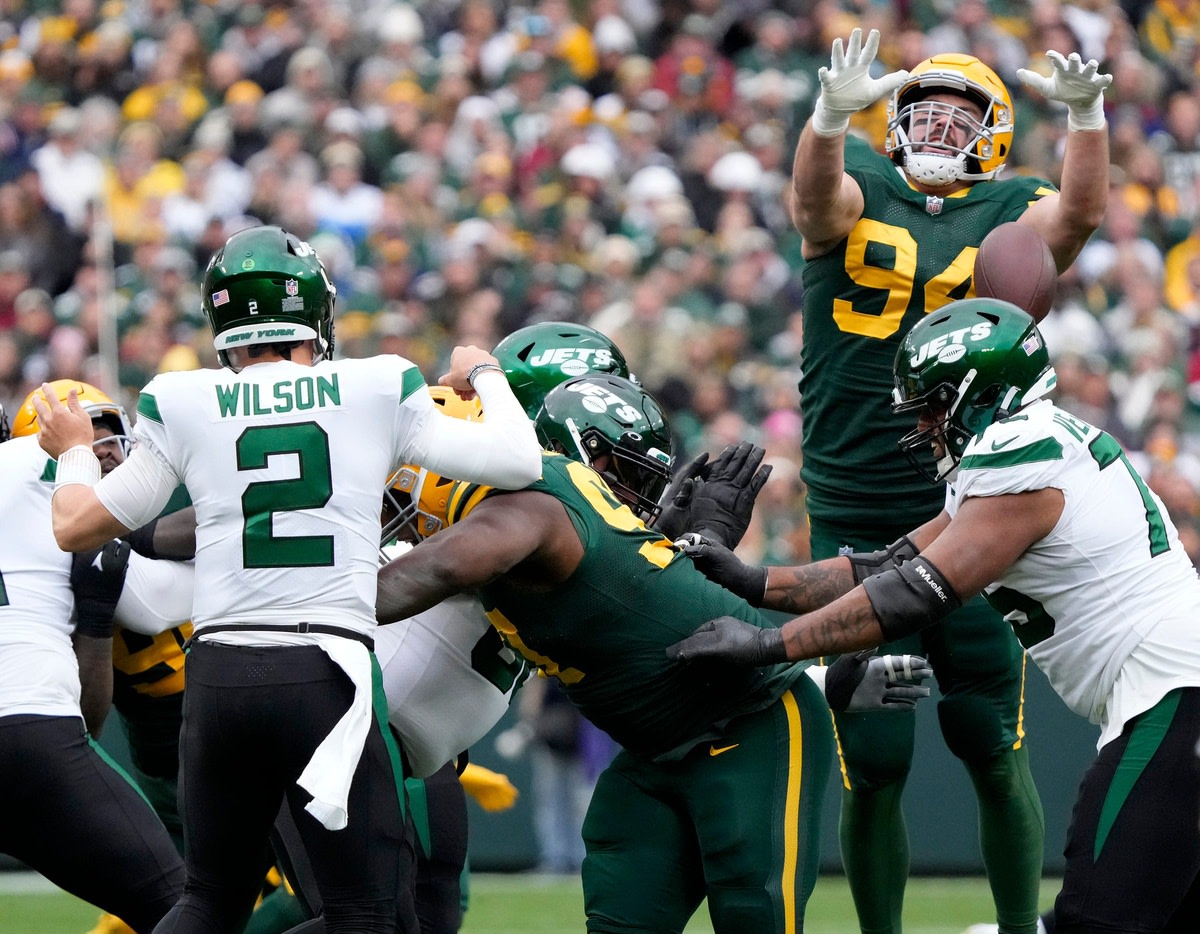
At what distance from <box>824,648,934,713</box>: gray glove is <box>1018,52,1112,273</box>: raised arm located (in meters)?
1.52

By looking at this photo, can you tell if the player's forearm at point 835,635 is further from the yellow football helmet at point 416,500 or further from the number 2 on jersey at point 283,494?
the number 2 on jersey at point 283,494

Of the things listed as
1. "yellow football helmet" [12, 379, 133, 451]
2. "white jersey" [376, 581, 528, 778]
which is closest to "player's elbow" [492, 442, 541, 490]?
"white jersey" [376, 581, 528, 778]

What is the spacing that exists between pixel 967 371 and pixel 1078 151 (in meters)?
1.26

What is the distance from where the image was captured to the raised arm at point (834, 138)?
17.1 feet

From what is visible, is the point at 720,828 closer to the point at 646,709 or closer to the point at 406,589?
the point at 646,709

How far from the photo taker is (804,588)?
485cm

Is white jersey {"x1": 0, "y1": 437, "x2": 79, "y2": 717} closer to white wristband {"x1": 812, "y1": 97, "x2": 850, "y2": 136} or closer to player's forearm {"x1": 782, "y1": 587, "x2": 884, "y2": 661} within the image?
player's forearm {"x1": 782, "y1": 587, "x2": 884, "y2": 661}

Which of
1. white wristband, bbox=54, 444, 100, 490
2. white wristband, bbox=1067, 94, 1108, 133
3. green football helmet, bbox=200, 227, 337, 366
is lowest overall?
white wristband, bbox=54, 444, 100, 490

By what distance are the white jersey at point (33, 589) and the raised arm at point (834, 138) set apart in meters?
2.19

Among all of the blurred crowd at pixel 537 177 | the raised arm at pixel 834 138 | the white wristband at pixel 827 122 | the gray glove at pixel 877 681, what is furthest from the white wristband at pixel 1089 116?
the blurred crowd at pixel 537 177

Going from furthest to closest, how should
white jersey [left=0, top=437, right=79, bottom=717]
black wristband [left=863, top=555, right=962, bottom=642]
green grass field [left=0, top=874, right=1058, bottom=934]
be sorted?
green grass field [left=0, top=874, right=1058, bottom=934], white jersey [left=0, top=437, right=79, bottom=717], black wristband [left=863, top=555, right=962, bottom=642]

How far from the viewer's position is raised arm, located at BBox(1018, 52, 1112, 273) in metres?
5.29

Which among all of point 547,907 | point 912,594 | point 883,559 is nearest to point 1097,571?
point 912,594

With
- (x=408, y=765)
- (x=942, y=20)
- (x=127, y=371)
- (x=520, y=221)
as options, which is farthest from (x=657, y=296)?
(x=408, y=765)
